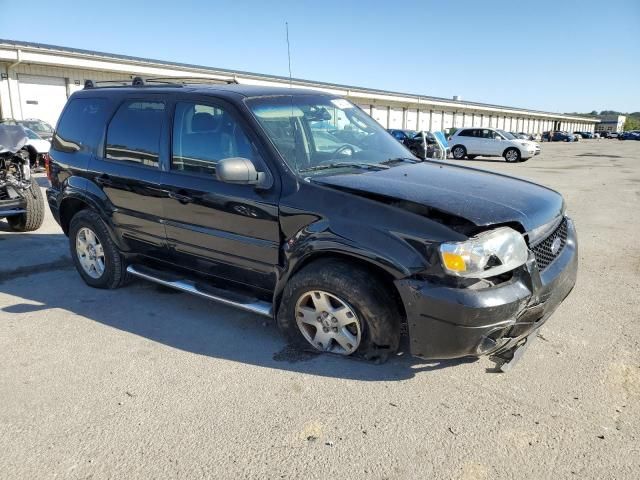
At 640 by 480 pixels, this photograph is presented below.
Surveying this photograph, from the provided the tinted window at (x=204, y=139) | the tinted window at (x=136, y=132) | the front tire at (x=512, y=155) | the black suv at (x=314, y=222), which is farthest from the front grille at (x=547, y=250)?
the front tire at (x=512, y=155)

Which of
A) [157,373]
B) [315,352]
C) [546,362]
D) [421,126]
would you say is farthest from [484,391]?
[421,126]

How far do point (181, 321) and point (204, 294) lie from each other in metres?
0.46

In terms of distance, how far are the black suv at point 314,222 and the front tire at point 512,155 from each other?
74.7 feet

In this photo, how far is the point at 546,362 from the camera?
11.2 feet

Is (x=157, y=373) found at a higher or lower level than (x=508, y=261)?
lower

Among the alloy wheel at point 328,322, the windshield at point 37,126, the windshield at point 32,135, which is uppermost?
the windshield at point 37,126

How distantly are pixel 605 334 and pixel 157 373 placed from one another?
3308 mm

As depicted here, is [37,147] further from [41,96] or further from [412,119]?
[412,119]

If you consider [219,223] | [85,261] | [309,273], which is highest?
[219,223]

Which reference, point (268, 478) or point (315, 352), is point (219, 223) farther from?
point (268, 478)

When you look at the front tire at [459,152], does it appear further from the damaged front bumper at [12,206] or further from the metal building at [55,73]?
the damaged front bumper at [12,206]

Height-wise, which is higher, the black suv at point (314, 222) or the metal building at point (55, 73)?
the metal building at point (55, 73)

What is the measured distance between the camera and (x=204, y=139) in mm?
3855

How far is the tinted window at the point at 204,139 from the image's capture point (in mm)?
3645
